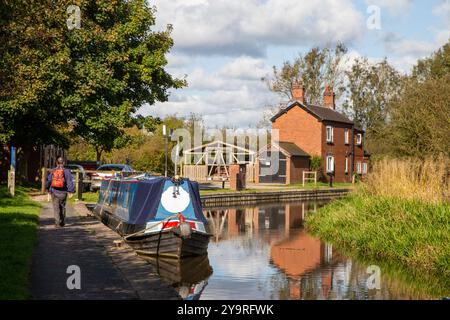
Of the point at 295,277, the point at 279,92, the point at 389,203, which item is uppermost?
the point at 279,92

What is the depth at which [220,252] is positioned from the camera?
19.7 metres

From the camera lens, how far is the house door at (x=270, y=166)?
189 ft

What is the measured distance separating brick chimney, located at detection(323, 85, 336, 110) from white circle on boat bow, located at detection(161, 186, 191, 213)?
4976 cm

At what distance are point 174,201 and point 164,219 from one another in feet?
2.32

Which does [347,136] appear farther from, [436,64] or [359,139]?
[436,64]

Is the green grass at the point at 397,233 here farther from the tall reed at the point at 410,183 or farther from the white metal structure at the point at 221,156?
the white metal structure at the point at 221,156

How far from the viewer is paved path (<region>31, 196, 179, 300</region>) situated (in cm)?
1045

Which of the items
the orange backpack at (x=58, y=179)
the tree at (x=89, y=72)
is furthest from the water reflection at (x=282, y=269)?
the tree at (x=89, y=72)

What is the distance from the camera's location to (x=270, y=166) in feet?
193

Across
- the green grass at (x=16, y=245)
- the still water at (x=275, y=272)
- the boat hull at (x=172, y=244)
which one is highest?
the green grass at (x=16, y=245)

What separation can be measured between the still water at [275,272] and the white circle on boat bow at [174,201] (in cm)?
150
